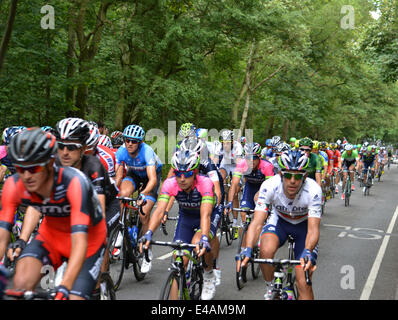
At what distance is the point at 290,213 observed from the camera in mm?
5148

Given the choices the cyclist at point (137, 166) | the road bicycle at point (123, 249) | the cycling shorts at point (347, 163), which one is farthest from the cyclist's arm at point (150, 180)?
the cycling shorts at point (347, 163)

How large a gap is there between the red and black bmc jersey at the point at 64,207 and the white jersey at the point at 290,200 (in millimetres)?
2060

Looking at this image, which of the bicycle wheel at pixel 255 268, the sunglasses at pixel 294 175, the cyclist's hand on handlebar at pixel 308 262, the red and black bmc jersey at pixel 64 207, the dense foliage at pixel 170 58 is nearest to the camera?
the red and black bmc jersey at pixel 64 207

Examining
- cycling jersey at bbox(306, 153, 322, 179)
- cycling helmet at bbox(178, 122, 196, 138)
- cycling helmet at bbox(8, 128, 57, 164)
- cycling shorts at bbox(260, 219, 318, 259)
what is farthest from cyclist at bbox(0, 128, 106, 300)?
cycling jersey at bbox(306, 153, 322, 179)

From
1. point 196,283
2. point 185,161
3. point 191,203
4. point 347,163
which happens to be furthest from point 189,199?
point 347,163

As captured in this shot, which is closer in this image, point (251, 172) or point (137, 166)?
point (137, 166)

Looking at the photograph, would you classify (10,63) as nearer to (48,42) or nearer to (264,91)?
(48,42)

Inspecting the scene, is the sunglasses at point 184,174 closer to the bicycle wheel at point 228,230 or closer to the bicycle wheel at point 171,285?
the bicycle wheel at point 171,285

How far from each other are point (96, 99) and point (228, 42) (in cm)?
689

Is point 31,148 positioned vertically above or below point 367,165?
above

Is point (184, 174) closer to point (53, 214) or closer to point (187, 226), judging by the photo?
point (187, 226)

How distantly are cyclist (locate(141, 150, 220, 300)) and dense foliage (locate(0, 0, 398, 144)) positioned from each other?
9.31m

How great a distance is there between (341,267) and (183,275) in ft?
15.2

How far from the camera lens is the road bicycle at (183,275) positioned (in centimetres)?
419
